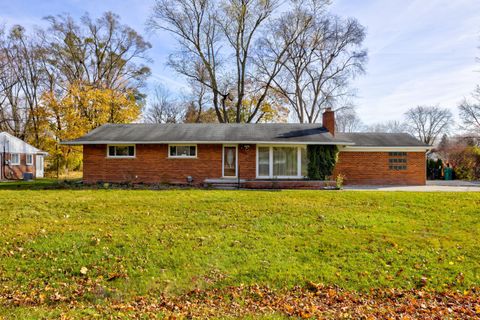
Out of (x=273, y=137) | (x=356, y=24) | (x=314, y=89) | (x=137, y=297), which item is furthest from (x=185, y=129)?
(x=356, y=24)

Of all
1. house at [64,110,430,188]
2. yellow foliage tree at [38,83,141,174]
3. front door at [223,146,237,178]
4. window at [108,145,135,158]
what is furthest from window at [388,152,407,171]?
yellow foliage tree at [38,83,141,174]

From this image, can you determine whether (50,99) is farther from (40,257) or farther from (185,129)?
(40,257)

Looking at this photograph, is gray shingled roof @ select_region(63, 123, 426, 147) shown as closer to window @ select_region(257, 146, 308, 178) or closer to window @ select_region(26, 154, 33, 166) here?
window @ select_region(257, 146, 308, 178)

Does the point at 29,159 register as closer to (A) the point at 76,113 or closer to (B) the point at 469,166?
(A) the point at 76,113

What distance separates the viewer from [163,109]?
46.9 m

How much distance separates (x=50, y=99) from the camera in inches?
1067

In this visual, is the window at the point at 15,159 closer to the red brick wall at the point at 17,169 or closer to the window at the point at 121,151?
the red brick wall at the point at 17,169

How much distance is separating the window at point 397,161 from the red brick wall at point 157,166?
7851 mm

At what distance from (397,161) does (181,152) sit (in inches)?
471

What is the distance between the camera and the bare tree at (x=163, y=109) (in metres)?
45.8

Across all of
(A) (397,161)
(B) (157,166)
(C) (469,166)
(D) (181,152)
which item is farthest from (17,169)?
(C) (469,166)

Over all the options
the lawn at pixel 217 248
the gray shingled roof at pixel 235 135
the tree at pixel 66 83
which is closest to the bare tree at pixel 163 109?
the tree at pixel 66 83

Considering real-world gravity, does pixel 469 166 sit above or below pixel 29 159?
below

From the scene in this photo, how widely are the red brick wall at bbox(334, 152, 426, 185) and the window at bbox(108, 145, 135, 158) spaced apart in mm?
11097
